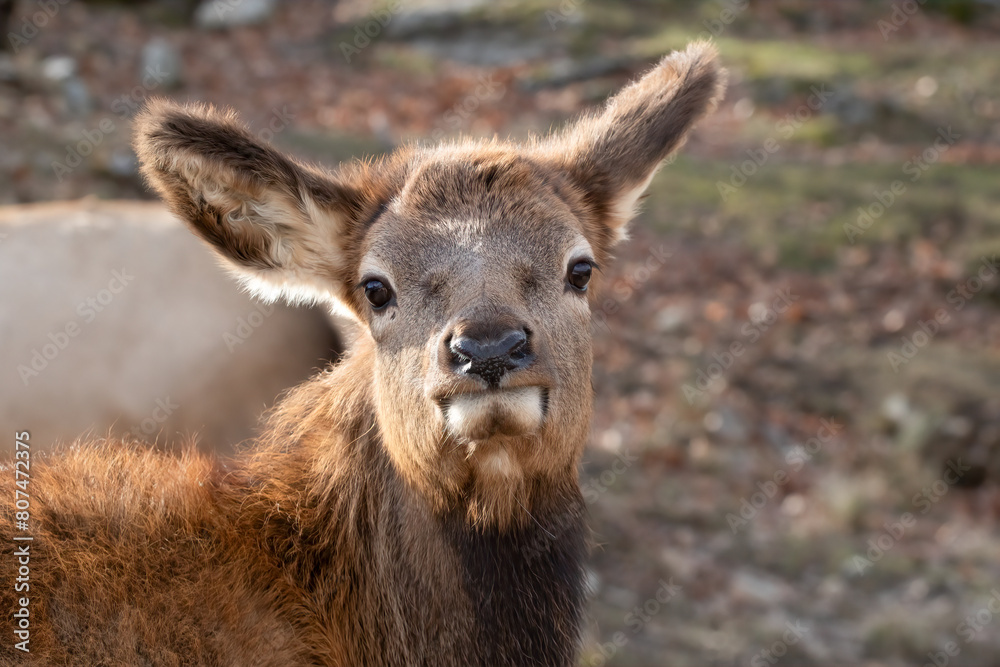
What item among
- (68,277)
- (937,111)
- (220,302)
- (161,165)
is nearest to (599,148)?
(161,165)

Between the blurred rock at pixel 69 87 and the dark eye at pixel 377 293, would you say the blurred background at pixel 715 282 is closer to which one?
the blurred rock at pixel 69 87

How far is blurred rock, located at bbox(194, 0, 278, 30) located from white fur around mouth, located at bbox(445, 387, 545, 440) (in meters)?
19.3

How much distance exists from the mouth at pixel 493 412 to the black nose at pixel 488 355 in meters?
0.08

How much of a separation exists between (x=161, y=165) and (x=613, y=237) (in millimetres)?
2120

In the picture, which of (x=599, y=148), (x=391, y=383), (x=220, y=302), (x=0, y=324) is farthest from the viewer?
(x=220, y=302)

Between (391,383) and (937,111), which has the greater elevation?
(391,383)

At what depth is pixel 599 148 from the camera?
14.9 feet

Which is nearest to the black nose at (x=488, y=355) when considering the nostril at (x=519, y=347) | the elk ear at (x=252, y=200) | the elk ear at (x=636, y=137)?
the nostril at (x=519, y=347)

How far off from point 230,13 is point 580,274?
19.2 meters

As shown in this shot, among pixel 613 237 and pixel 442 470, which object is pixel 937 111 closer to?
pixel 613 237

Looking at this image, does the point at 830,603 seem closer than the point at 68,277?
No

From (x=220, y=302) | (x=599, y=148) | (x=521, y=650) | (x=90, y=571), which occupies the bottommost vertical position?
(x=220, y=302)

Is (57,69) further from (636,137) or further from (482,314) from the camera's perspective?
(482,314)

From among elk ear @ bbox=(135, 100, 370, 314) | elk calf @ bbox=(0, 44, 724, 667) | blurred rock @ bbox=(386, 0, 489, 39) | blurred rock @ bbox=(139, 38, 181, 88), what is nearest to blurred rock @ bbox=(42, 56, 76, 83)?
blurred rock @ bbox=(139, 38, 181, 88)
